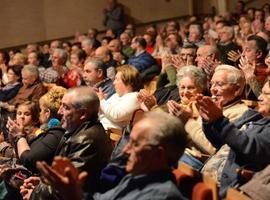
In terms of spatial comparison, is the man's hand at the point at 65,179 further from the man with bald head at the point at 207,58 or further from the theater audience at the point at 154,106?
the man with bald head at the point at 207,58

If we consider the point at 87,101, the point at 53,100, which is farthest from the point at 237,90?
the point at 53,100

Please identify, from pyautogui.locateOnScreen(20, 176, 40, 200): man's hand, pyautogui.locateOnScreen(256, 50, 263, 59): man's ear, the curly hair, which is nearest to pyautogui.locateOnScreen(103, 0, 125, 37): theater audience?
pyautogui.locateOnScreen(256, 50, 263, 59): man's ear

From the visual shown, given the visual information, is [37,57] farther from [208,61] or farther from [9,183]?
[9,183]

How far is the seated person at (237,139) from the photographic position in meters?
2.62

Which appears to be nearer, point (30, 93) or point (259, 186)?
point (259, 186)

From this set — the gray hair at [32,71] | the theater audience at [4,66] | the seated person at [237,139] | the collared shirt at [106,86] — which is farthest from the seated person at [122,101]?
the theater audience at [4,66]

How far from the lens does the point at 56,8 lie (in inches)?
413

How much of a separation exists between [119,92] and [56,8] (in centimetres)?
657

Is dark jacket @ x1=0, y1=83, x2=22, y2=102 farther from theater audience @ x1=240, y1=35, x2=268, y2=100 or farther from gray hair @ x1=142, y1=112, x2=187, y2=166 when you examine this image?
gray hair @ x1=142, y1=112, x2=187, y2=166

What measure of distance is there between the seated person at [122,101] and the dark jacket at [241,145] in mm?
1292

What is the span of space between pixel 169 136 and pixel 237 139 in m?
0.53

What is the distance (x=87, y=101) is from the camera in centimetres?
305

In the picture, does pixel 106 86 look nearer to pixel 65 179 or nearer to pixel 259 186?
pixel 259 186

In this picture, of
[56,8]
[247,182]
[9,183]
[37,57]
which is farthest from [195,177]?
[56,8]
